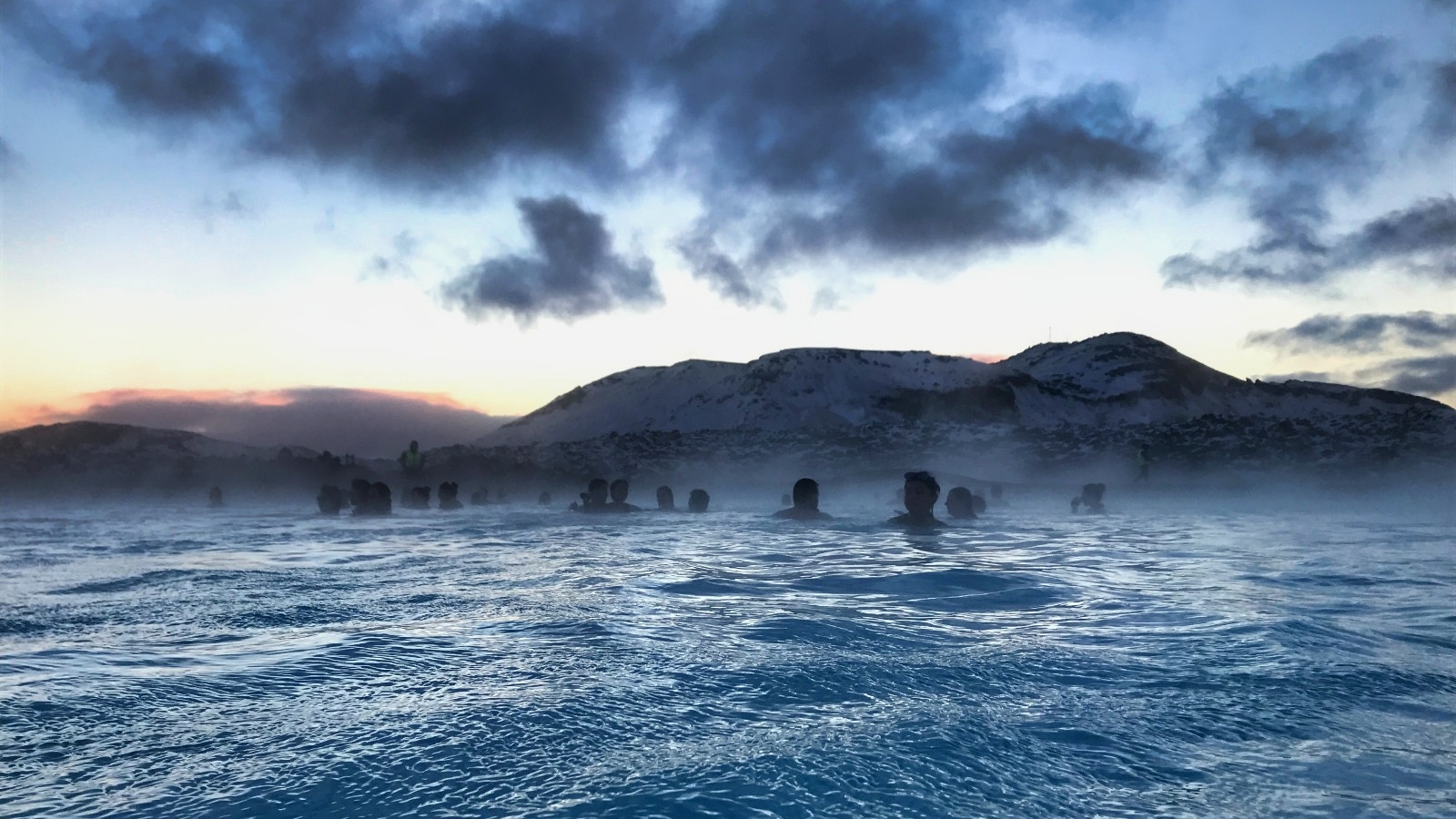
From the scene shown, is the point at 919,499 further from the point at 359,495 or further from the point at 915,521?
the point at 359,495

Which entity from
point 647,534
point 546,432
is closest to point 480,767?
point 647,534

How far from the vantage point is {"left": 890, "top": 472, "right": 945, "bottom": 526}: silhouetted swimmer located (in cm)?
2131

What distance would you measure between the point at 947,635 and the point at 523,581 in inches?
234

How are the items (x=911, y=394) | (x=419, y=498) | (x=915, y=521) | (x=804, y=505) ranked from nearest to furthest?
(x=915, y=521) < (x=804, y=505) < (x=419, y=498) < (x=911, y=394)

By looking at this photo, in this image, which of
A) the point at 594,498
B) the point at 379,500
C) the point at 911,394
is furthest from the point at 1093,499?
the point at 911,394

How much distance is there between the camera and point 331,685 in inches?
214

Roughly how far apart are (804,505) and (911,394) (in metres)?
104

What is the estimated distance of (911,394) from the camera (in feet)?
413

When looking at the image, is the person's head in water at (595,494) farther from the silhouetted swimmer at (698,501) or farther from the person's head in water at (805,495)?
the person's head in water at (805,495)

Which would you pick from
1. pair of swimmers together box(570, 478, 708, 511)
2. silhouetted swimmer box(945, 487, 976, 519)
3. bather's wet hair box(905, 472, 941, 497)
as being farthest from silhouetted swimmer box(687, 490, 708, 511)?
bather's wet hair box(905, 472, 941, 497)

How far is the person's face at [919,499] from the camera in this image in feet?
70.0

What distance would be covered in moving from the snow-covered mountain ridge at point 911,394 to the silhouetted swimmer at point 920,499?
86.1 m

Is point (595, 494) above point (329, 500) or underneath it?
above

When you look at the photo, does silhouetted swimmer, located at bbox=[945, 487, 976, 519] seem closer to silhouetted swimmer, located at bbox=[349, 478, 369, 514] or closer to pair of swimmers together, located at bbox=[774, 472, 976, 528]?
pair of swimmers together, located at bbox=[774, 472, 976, 528]
